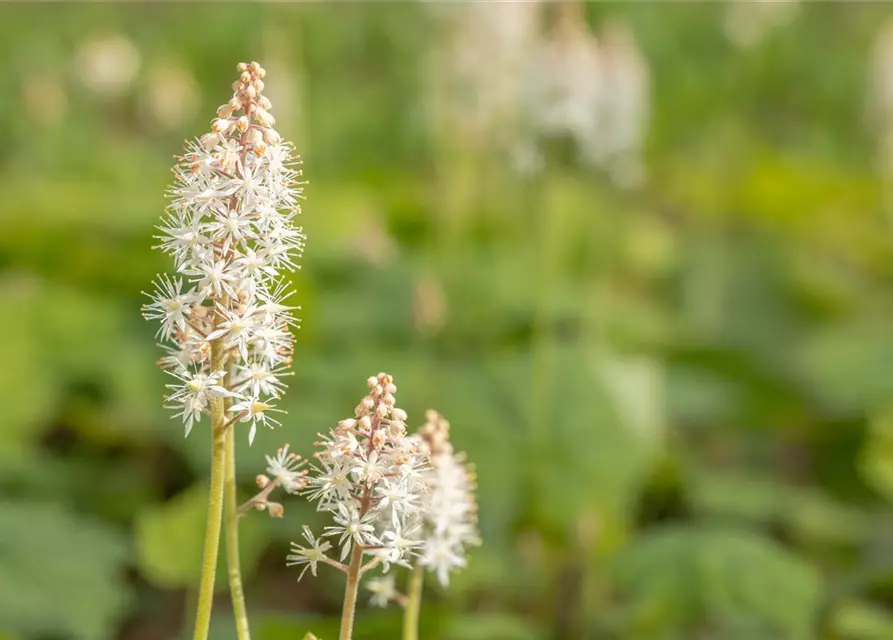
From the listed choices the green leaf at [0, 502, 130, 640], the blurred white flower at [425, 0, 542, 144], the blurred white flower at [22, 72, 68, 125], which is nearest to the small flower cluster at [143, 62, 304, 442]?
the green leaf at [0, 502, 130, 640]

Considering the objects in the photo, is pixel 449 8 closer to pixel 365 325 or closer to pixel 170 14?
pixel 365 325

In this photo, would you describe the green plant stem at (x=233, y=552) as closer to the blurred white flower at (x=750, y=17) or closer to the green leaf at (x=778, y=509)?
the green leaf at (x=778, y=509)

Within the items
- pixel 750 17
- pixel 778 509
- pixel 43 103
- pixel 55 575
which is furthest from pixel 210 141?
pixel 43 103

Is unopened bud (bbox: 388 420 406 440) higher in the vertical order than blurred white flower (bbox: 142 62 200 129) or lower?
lower

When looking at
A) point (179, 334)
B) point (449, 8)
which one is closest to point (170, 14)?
point (449, 8)

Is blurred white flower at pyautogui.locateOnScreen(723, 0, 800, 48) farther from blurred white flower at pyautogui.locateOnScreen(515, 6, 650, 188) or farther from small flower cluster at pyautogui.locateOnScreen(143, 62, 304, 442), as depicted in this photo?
small flower cluster at pyautogui.locateOnScreen(143, 62, 304, 442)

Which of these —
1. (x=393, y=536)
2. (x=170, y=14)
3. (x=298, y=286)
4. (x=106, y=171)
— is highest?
(x=170, y=14)

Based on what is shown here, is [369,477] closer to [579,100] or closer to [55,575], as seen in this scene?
[55,575]
